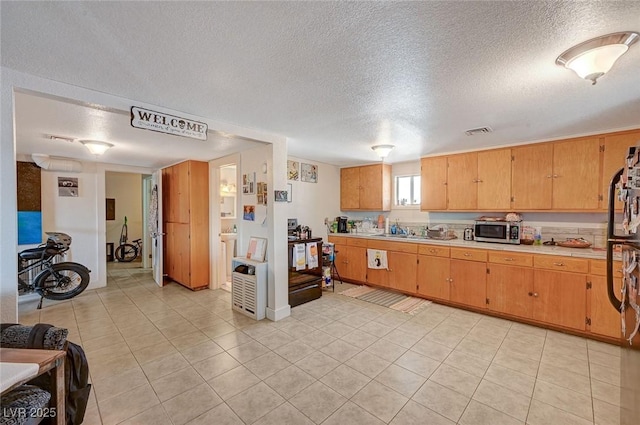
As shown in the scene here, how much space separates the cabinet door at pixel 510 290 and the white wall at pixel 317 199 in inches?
118

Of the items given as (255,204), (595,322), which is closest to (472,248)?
(595,322)

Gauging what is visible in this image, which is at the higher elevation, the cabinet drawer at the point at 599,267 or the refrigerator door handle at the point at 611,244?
the refrigerator door handle at the point at 611,244

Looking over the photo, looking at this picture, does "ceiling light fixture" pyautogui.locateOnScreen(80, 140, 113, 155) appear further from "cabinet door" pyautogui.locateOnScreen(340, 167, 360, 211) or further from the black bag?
"cabinet door" pyautogui.locateOnScreen(340, 167, 360, 211)

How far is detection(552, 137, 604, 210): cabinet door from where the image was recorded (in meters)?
3.17

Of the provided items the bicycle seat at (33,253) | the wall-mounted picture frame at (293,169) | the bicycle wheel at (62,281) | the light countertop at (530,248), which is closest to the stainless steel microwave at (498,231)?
the light countertop at (530,248)

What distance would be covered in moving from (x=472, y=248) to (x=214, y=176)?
14.3ft

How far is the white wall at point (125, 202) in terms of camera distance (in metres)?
7.56

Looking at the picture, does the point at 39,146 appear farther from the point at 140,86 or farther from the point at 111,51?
the point at 111,51

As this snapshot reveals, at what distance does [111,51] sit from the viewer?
5.25 ft

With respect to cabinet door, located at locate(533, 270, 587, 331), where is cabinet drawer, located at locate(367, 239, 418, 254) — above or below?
above

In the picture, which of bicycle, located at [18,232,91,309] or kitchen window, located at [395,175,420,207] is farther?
kitchen window, located at [395,175,420,207]

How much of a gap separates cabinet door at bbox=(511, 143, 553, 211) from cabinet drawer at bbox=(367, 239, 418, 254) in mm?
1488

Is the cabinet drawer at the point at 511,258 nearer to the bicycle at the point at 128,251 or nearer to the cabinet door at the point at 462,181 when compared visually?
the cabinet door at the point at 462,181

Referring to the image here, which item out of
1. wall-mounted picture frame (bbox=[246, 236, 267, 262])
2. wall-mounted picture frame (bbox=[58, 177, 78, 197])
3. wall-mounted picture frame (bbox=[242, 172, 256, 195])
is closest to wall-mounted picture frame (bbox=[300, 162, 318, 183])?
wall-mounted picture frame (bbox=[242, 172, 256, 195])
